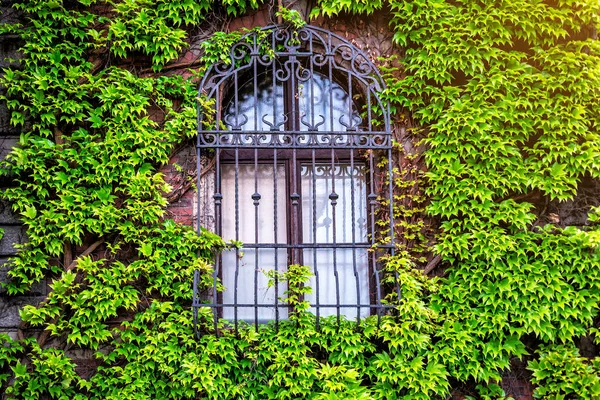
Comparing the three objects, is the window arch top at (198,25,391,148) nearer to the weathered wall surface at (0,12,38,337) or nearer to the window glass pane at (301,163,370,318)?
the window glass pane at (301,163,370,318)

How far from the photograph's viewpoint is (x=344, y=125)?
4.51m

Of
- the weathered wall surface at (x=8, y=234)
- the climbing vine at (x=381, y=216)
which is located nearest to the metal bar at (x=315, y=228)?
the climbing vine at (x=381, y=216)

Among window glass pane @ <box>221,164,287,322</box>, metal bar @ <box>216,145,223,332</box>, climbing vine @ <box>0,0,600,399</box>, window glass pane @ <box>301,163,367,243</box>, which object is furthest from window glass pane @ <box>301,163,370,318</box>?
metal bar @ <box>216,145,223,332</box>

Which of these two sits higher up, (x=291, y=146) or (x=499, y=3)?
(x=499, y=3)

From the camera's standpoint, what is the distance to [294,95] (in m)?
4.59

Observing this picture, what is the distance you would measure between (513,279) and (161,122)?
9.87ft

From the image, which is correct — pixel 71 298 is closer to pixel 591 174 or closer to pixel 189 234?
pixel 189 234

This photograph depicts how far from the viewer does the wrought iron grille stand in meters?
4.43

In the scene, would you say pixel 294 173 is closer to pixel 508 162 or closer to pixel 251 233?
pixel 251 233

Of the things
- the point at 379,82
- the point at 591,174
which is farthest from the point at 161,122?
the point at 591,174

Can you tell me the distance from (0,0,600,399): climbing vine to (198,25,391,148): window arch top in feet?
0.48

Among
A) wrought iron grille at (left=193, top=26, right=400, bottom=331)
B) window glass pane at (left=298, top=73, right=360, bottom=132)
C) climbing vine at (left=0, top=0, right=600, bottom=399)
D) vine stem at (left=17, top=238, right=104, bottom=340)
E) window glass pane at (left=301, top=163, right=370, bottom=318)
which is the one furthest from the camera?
window glass pane at (left=298, top=73, right=360, bottom=132)

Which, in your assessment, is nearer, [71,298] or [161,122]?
[71,298]

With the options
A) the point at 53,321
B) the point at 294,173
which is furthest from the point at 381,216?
the point at 53,321
